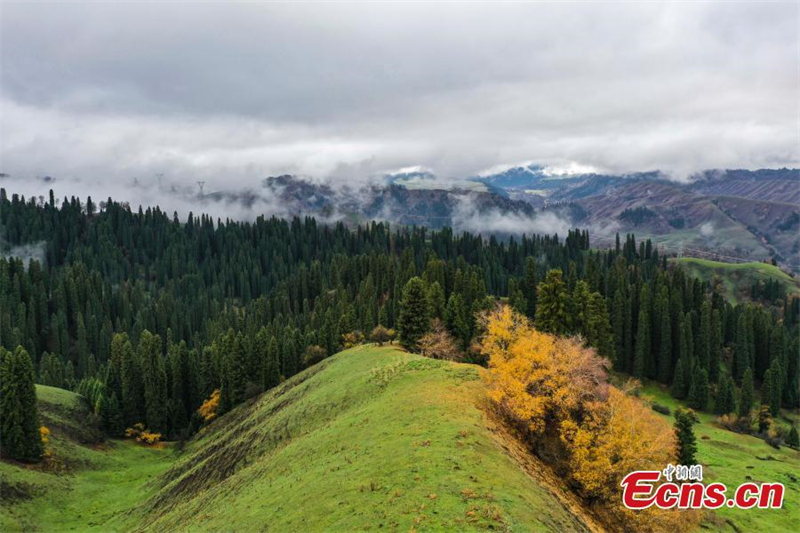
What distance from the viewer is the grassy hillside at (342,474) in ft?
98.2

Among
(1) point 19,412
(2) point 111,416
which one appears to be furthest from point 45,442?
(2) point 111,416

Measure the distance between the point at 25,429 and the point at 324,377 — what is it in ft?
163

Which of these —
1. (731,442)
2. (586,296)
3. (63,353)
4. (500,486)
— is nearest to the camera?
(500,486)

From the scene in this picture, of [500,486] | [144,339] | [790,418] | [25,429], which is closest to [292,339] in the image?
[144,339]

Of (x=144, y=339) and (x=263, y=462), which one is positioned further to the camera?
(x=144, y=339)

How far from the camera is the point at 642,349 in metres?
135

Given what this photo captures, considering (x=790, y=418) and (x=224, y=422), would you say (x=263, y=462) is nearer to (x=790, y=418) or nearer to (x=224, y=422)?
(x=224, y=422)

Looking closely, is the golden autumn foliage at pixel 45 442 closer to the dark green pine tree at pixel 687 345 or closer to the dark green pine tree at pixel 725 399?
the dark green pine tree at pixel 725 399

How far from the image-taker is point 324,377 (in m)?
80.9

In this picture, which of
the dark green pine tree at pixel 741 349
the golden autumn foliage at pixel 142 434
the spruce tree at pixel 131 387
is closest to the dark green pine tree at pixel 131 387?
the spruce tree at pixel 131 387

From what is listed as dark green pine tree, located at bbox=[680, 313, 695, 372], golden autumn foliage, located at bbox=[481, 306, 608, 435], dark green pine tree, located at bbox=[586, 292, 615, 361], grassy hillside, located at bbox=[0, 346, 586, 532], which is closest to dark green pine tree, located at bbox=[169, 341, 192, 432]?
grassy hillside, located at bbox=[0, 346, 586, 532]

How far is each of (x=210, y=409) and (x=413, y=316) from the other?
60.6m

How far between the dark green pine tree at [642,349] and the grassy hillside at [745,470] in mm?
15148

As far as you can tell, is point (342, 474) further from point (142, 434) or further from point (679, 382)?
point (679, 382)
